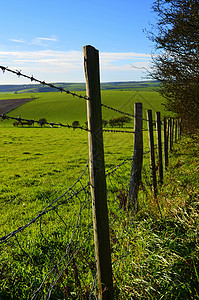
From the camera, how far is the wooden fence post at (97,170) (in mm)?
2271

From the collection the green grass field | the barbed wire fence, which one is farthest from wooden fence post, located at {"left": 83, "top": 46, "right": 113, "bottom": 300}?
the green grass field

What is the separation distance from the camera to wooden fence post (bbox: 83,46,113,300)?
227cm

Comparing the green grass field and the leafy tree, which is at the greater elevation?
the leafy tree

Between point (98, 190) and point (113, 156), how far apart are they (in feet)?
41.1

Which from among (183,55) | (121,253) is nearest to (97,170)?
(121,253)

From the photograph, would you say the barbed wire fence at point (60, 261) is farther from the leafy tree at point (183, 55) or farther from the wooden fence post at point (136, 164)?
the leafy tree at point (183, 55)

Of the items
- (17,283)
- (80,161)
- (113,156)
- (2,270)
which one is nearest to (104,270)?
(17,283)

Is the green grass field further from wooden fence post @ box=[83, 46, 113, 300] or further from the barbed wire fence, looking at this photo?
wooden fence post @ box=[83, 46, 113, 300]

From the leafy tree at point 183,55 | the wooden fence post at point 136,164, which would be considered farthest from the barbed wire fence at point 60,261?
the leafy tree at point 183,55

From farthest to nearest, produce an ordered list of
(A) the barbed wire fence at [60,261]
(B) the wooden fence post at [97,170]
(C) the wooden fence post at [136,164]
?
1. (C) the wooden fence post at [136,164]
2. (A) the barbed wire fence at [60,261]
3. (B) the wooden fence post at [97,170]

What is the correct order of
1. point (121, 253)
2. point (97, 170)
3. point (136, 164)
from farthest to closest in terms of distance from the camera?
point (136, 164)
point (121, 253)
point (97, 170)

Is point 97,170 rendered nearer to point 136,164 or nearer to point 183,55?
point 136,164

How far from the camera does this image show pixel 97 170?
239 centimetres

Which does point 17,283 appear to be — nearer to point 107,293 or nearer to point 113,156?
point 107,293
